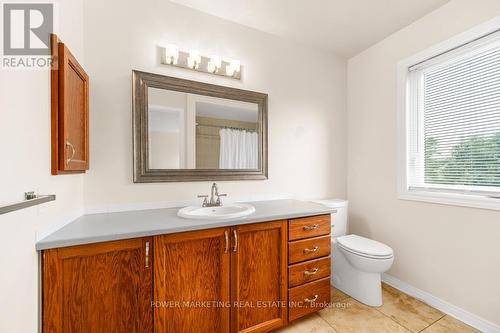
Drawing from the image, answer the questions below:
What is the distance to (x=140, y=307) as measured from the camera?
1.20 m

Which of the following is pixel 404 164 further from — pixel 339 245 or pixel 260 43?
pixel 260 43

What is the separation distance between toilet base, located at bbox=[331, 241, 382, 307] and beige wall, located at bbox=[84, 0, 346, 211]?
727 mm

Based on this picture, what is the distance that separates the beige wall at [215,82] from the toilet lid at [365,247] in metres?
0.59

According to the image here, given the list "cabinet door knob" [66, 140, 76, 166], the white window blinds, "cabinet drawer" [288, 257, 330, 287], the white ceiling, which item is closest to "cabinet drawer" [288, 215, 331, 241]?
"cabinet drawer" [288, 257, 330, 287]

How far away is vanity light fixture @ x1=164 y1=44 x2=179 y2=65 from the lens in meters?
1.80

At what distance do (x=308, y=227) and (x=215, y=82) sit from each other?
146 cm

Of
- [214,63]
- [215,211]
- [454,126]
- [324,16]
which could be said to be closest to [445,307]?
[454,126]

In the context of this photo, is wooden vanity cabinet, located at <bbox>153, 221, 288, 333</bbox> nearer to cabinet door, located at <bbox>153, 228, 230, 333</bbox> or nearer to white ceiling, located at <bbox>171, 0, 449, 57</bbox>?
cabinet door, located at <bbox>153, 228, 230, 333</bbox>

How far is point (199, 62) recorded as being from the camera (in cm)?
191

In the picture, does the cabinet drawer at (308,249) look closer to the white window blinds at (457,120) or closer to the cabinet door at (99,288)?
the cabinet door at (99,288)

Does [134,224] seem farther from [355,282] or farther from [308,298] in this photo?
[355,282]

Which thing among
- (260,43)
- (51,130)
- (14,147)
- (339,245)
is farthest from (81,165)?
(339,245)

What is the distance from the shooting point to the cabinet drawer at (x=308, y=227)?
5.42 feet

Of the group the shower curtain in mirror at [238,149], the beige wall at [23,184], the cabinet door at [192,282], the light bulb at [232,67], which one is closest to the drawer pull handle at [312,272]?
the cabinet door at [192,282]
